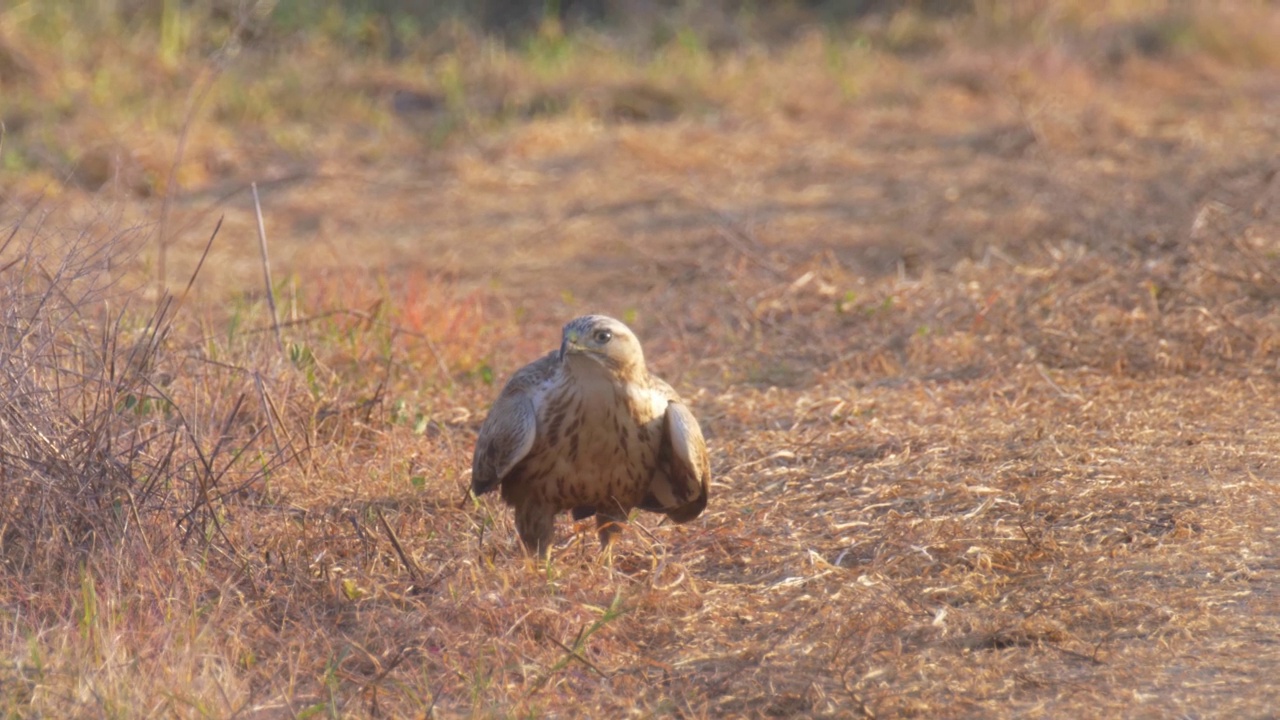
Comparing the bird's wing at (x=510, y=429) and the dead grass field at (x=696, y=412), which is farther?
the bird's wing at (x=510, y=429)

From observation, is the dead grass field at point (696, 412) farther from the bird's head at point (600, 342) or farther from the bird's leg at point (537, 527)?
the bird's head at point (600, 342)

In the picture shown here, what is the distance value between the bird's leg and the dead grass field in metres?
0.10

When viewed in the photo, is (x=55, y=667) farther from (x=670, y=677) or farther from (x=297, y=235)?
(x=297, y=235)

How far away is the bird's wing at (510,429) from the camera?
4.26 meters

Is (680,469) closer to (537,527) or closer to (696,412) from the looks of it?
(537,527)

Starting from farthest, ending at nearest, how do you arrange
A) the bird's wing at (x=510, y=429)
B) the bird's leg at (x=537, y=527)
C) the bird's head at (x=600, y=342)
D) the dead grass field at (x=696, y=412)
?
1. the bird's leg at (x=537, y=527)
2. the bird's wing at (x=510, y=429)
3. the bird's head at (x=600, y=342)
4. the dead grass field at (x=696, y=412)

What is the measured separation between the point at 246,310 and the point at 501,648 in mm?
3243

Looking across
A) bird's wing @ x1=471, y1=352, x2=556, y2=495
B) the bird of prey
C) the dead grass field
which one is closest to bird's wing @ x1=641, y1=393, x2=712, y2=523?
the bird of prey

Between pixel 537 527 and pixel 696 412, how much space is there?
1.78 m

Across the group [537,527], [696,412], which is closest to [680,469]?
[537,527]

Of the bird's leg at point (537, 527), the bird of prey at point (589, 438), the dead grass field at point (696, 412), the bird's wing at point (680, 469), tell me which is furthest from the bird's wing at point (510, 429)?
the bird's wing at point (680, 469)

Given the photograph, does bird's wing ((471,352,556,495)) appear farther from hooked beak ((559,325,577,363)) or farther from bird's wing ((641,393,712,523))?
bird's wing ((641,393,712,523))

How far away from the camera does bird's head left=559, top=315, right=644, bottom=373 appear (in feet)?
13.5

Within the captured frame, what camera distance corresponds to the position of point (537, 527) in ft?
14.5
